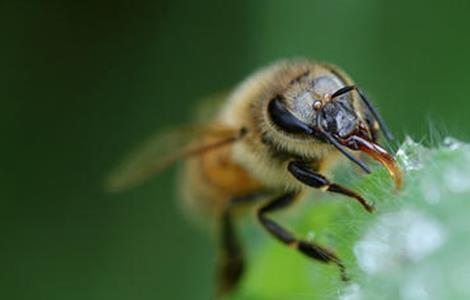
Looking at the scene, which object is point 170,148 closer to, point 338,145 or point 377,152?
point 338,145

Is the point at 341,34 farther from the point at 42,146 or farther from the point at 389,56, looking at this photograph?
the point at 42,146

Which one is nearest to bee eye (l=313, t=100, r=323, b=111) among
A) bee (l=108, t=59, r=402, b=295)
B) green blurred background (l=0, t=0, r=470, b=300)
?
bee (l=108, t=59, r=402, b=295)

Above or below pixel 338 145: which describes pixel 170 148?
below

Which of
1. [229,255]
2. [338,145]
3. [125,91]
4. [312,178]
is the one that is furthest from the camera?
[125,91]

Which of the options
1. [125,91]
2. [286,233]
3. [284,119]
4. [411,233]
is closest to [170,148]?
[286,233]

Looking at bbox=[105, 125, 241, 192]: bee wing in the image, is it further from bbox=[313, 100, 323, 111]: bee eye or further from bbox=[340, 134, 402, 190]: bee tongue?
bbox=[340, 134, 402, 190]: bee tongue

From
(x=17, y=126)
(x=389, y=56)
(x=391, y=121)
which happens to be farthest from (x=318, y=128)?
(x=17, y=126)

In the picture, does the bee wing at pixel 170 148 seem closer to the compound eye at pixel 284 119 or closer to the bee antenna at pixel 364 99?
the compound eye at pixel 284 119
